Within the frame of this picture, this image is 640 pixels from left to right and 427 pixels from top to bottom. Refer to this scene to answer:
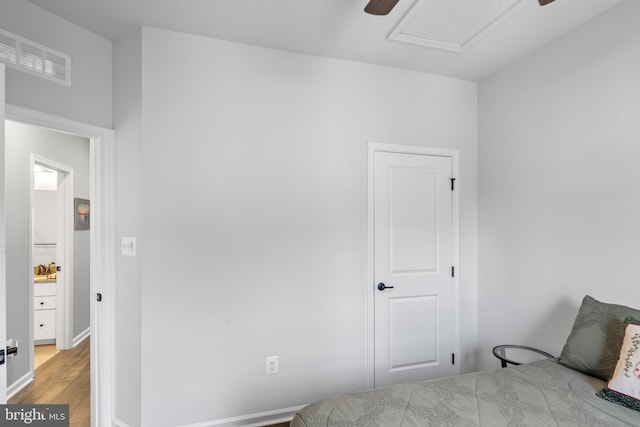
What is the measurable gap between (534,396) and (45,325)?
4.99 m

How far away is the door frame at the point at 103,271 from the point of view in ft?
7.22

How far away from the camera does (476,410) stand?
1352 mm

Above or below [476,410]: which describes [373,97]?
above

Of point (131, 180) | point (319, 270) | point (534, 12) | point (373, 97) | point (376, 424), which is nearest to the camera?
point (376, 424)

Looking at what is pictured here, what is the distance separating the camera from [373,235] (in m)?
2.59

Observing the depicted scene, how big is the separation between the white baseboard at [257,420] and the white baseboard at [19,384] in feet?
5.83

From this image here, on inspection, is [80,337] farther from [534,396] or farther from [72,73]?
[534,396]

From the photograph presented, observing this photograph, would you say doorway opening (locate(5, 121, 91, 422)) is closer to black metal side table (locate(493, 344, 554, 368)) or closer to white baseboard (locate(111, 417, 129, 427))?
white baseboard (locate(111, 417, 129, 427))

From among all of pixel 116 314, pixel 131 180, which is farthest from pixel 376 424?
pixel 131 180

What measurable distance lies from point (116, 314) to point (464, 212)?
2892 mm

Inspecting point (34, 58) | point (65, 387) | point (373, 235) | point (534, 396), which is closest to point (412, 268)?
point (373, 235)

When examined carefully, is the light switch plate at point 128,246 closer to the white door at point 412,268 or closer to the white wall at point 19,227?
the white wall at point 19,227

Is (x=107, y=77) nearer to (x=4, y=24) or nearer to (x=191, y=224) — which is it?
(x=4, y=24)

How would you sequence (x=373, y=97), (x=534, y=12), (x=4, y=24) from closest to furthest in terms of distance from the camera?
(x=4, y=24), (x=534, y=12), (x=373, y=97)
